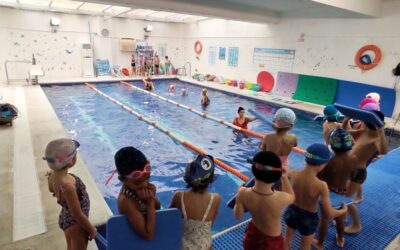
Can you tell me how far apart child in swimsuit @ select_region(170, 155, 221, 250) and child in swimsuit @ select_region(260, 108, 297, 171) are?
1290 millimetres

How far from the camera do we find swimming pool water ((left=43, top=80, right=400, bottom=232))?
4637 mm

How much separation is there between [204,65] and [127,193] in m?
15.8

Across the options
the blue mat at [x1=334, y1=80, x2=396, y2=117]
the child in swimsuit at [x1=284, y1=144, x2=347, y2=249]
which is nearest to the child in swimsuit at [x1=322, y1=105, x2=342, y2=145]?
the child in swimsuit at [x1=284, y1=144, x2=347, y2=249]

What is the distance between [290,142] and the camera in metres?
2.87

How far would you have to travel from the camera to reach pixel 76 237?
1.97m

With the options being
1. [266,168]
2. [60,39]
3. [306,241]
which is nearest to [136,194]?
[266,168]

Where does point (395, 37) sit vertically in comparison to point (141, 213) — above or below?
above

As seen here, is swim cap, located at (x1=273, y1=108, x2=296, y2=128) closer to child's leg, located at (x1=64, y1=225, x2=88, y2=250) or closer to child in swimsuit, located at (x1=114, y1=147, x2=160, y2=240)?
child in swimsuit, located at (x1=114, y1=147, x2=160, y2=240)

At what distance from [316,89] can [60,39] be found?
13098mm

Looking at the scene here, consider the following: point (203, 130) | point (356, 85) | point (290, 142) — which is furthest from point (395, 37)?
point (290, 142)

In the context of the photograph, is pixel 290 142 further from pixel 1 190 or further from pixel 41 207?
pixel 1 190

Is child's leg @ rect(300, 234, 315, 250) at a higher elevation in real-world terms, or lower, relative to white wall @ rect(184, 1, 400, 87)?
lower

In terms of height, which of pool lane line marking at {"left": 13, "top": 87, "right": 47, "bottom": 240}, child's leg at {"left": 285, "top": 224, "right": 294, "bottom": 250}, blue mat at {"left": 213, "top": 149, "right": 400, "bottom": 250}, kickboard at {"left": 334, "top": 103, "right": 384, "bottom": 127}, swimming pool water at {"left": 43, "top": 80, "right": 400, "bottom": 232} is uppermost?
kickboard at {"left": 334, "top": 103, "right": 384, "bottom": 127}

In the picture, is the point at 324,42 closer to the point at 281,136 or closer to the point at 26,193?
the point at 281,136
